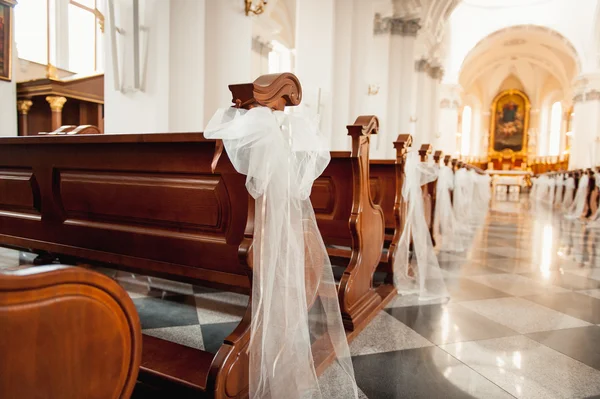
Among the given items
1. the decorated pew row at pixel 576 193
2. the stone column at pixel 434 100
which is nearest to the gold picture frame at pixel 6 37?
the decorated pew row at pixel 576 193

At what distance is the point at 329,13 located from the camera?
692 centimetres

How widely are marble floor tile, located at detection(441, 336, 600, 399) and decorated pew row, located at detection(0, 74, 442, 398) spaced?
61 centimetres

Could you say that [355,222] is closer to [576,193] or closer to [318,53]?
[318,53]

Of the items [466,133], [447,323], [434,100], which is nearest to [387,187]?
[447,323]

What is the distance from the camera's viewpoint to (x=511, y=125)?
2342cm

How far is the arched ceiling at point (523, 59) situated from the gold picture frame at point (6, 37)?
17.1 metres

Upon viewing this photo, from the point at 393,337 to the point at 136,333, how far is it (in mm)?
1807

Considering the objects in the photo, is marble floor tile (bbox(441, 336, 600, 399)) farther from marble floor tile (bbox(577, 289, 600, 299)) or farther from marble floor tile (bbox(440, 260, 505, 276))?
marble floor tile (bbox(440, 260, 505, 276))

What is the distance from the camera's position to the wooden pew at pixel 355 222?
2346mm

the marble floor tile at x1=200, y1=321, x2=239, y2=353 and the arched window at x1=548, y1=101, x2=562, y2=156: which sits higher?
the arched window at x1=548, y1=101, x2=562, y2=156

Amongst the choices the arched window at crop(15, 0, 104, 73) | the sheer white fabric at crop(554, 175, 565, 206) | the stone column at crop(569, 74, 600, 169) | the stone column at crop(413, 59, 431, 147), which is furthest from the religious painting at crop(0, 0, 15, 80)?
the stone column at crop(569, 74, 600, 169)

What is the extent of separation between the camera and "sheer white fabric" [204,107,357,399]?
134cm

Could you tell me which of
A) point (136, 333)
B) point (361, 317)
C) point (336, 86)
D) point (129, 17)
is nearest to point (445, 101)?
point (336, 86)

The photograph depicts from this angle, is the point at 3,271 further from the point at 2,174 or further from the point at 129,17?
the point at 129,17
